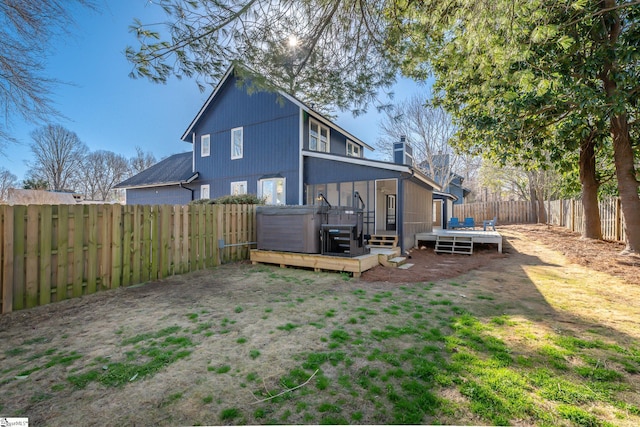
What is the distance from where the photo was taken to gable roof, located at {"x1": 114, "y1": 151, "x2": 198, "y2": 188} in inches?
585

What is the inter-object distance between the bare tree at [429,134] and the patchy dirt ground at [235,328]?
650 inches

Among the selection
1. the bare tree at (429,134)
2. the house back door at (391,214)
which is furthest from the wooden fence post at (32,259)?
the bare tree at (429,134)

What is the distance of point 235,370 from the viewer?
239 centimetres

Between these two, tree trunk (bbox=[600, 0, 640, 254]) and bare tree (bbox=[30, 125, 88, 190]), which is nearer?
tree trunk (bbox=[600, 0, 640, 254])

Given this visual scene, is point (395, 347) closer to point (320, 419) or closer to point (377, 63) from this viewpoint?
point (320, 419)

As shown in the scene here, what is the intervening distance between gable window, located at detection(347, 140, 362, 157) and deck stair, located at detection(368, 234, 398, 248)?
6.94 metres

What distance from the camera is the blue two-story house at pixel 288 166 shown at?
10203 millimetres

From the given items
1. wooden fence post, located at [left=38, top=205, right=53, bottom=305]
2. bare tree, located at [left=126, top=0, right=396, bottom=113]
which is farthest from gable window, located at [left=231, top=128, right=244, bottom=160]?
wooden fence post, located at [left=38, top=205, right=53, bottom=305]

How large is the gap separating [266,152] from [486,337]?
10975mm

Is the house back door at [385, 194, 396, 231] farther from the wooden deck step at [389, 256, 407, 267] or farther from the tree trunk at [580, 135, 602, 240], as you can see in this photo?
the tree trunk at [580, 135, 602, 240]

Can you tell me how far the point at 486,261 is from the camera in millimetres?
8305

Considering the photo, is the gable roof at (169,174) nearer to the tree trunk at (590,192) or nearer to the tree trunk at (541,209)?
the tree trunk at (590,192)

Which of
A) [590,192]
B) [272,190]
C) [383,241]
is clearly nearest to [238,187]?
[272,190]

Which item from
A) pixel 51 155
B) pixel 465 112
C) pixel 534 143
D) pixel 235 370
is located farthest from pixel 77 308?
pixel 51 155
